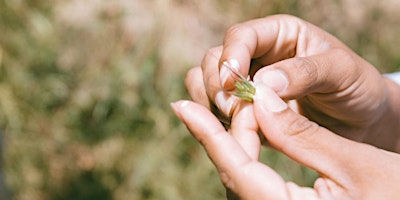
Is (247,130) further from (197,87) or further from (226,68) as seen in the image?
(197,87)

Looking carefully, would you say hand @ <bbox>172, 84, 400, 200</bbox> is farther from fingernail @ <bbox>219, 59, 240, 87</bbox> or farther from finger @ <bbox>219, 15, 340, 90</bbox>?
finger @ <bbox>219, 15, 340, 90</bbox>

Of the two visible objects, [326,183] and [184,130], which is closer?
[326,183]

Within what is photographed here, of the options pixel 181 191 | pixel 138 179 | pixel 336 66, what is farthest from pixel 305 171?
pixel 336 66

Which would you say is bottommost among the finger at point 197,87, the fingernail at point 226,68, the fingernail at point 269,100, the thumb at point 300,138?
the finger at point 197,87

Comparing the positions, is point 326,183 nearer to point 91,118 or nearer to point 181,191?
point 181,191

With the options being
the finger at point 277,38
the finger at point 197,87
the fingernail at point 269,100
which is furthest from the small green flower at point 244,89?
the finger at point 197,87

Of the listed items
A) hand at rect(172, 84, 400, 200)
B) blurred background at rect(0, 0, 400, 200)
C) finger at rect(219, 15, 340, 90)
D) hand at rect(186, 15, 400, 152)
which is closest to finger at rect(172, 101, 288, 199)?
hand at rect(172, 84, 400, 200)

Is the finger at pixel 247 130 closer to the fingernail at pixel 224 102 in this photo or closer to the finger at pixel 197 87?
the fingernail at pixel 224 102
